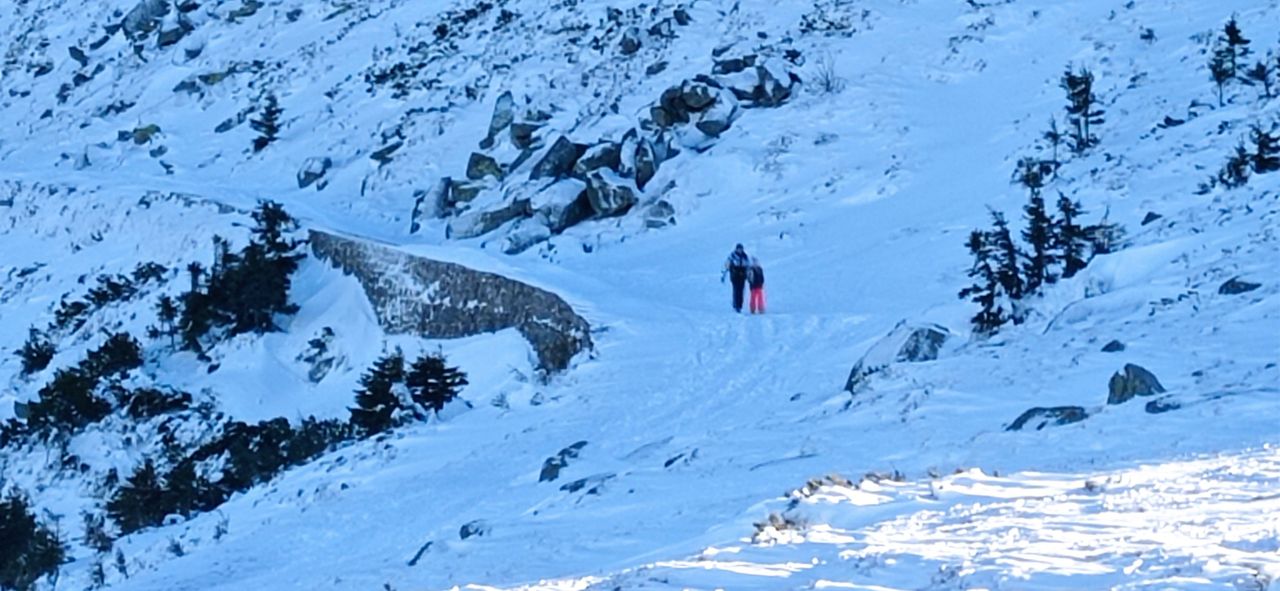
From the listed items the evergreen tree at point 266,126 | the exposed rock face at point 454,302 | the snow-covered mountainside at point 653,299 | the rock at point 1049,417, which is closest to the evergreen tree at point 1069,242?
the snow-covered mountainside at point 653,299

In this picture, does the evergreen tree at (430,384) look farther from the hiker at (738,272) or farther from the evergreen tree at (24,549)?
the hiker at (738,272)

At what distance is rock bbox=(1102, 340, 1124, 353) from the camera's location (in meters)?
12.8

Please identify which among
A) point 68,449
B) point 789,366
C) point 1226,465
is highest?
point 1226,465

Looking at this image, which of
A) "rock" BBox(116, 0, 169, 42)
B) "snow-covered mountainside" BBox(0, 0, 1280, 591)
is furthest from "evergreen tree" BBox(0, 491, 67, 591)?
"rock" BBox(116, 0, 169, 42)

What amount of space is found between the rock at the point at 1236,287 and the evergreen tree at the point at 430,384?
7479mm

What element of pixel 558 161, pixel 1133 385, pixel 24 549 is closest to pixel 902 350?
pixel 1133 385

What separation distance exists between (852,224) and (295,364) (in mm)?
7403

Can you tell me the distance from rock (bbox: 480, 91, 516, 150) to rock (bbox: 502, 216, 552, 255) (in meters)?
4.41

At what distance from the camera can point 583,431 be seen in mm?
15492

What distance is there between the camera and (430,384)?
58.0 feet

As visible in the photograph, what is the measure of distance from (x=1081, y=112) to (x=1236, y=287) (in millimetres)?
10733

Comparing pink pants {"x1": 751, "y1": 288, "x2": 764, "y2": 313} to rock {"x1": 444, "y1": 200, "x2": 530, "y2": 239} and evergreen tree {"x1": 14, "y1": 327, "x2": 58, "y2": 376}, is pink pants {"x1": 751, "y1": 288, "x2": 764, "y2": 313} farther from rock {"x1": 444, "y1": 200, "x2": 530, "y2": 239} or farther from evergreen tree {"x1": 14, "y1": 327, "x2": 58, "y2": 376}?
evergreen tree {"x1": 14, "y1": 327, "x2": 58, "y2": 376}

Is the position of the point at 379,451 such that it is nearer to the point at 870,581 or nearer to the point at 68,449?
the point at 68,449

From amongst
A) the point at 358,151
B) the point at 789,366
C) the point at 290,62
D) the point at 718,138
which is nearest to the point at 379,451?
the point at 789,366
